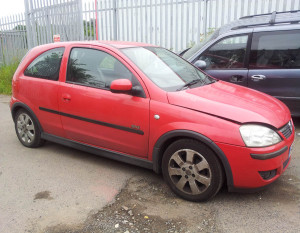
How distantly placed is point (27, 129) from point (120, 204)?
2.25 meters

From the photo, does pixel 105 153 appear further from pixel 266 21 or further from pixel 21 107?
pixel 266 21

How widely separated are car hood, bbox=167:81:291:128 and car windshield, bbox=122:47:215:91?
0.20 m

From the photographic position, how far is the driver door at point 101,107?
126 inches

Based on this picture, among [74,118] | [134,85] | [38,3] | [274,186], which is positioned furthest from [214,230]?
[38,3]

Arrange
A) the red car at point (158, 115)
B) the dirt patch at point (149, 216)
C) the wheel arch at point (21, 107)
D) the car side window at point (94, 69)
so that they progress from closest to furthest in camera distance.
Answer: the dirt patch at point (149, 216) → the red car at point (158, 115) → the car side window at point (94, 69) → the wheel arch at point (21, 107)

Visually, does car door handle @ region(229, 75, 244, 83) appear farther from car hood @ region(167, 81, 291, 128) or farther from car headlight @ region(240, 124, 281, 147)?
car headlight @ region(240, 124, 281, 147)

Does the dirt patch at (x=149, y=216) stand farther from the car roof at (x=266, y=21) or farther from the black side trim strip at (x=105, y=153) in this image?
the car roof at (x=266, y=21)

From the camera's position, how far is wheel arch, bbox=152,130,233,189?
271 cm

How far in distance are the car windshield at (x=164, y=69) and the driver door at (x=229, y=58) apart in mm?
1062

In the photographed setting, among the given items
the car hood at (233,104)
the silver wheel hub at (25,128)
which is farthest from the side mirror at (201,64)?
the silver wheel hub at (25,128)

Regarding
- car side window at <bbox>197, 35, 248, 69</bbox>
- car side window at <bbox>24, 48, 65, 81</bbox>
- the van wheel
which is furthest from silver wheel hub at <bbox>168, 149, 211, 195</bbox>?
car side window at <bbox>197, 35, 248, 69</bbox>

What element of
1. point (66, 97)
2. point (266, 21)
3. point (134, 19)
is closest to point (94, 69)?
point (66, 97)

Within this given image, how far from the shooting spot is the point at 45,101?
4.00 metres

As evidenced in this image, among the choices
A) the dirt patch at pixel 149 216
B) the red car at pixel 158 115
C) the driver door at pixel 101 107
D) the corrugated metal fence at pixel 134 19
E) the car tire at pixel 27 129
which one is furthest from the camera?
the corrugated metal fence at pixel 134 19
